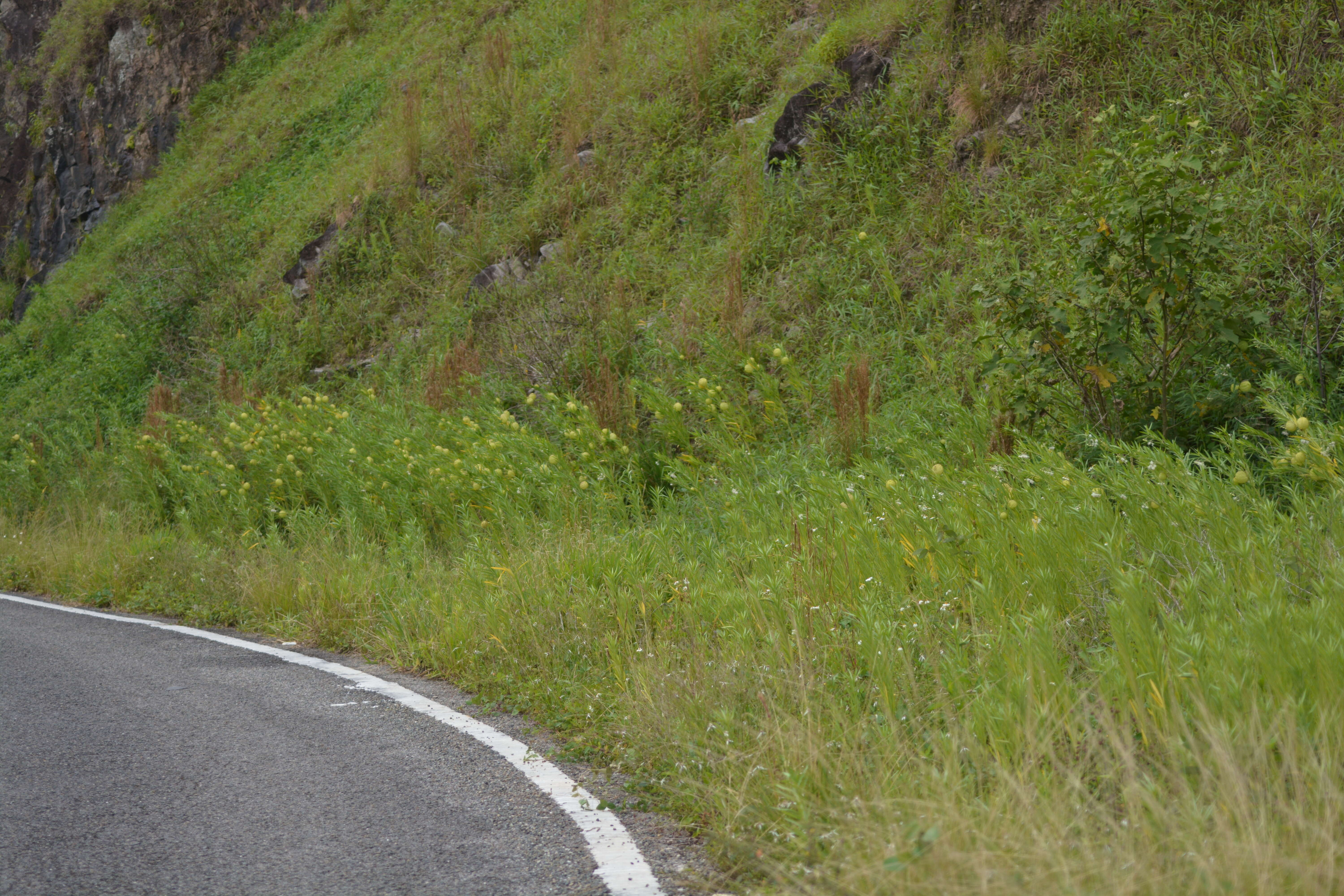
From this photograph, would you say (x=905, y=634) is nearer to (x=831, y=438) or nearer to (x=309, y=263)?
(x=831, y=438)

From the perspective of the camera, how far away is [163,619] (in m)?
9.36

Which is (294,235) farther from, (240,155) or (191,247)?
(240,155)

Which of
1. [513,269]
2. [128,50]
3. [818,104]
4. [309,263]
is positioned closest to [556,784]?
[818,104]

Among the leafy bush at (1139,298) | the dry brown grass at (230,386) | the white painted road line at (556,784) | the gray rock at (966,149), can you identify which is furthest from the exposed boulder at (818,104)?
the dry brown grass at (230,386)

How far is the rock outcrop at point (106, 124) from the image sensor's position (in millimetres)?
27562

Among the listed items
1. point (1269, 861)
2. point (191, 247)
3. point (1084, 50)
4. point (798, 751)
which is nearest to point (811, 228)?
point (1084, 50)

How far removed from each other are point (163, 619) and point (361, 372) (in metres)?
5.85

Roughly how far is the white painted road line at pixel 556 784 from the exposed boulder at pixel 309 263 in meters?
10.6

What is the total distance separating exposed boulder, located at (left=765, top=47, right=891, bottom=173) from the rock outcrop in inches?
804

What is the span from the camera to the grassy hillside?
3289 mm

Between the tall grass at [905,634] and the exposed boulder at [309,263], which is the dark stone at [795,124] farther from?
the exposed boulder at [309,263]

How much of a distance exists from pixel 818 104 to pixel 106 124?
2363 cm

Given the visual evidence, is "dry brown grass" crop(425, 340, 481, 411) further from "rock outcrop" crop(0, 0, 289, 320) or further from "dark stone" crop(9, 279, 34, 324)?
"dark stone" crop(9, 279, 34, 324)

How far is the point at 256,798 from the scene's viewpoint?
14.3 feet
